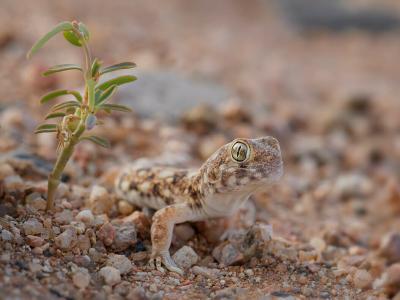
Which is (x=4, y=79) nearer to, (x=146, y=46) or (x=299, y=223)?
(x=146, y=46)

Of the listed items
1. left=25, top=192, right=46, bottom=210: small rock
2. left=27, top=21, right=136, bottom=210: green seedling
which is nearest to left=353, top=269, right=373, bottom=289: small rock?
left=27, top=21, right=136, bottom=210: green seedling

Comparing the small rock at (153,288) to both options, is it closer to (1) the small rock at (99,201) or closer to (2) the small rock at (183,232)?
(2) the small rock at (183,232)

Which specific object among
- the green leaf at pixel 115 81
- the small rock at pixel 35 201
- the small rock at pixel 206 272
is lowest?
the small rock at pixel 206 272

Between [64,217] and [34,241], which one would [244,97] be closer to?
[64,217]

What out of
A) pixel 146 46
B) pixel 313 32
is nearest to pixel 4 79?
pixel 146 46

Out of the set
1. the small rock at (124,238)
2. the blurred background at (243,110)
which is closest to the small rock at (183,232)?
the blurred background at (243,110)

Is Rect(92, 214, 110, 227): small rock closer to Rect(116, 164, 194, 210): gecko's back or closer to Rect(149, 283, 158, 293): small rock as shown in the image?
Rect(116, 164, 194, 210): gecko's back

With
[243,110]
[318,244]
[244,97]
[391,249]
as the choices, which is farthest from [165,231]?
[244,97]
